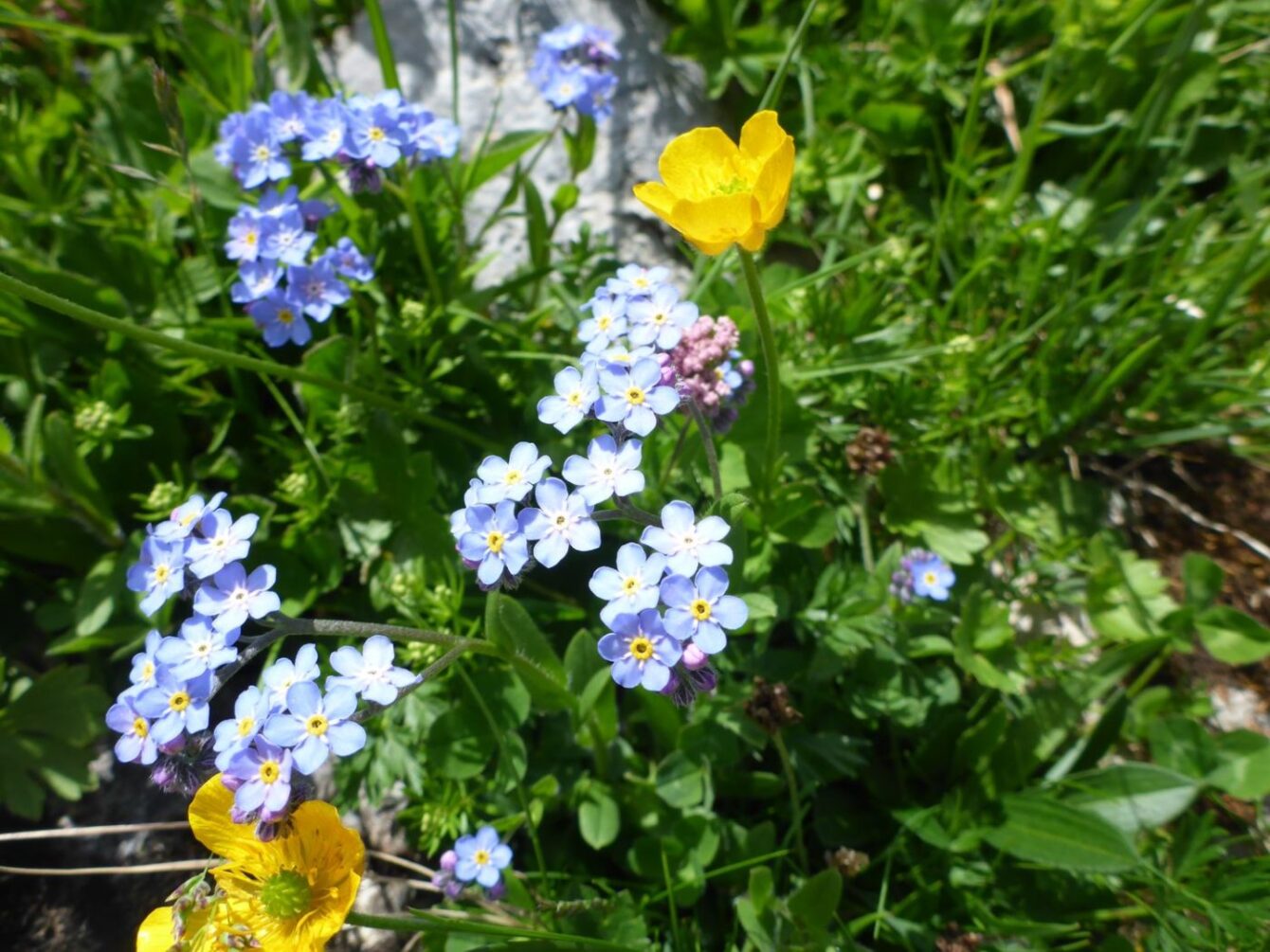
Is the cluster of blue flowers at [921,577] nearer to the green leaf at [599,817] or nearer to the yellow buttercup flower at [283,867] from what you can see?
the green leaf at [599,817]

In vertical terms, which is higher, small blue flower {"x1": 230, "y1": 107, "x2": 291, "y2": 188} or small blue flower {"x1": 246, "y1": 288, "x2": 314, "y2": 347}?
small blue flower {"x1": 230, "y1": 107, "x2": 291, "y2": 188}

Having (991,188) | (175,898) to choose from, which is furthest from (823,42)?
(175,898)

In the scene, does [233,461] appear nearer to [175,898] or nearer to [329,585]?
[329,585]

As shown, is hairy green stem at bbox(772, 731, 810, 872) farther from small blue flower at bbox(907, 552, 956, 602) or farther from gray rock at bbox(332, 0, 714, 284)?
gray rock at bbox(332, 0, 714, 284)

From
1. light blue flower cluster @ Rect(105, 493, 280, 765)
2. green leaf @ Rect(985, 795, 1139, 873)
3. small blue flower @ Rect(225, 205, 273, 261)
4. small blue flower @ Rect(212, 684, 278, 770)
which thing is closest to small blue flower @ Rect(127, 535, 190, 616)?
light blue flower cluster @ Rect(105, 493, 280, 765)

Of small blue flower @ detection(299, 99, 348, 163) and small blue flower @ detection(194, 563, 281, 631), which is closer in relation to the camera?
small blue flower @ detection(194, 563, 281, 631)

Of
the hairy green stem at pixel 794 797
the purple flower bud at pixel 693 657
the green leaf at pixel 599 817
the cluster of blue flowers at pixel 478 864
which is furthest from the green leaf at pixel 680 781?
the purple flower bud at pixel 693 657

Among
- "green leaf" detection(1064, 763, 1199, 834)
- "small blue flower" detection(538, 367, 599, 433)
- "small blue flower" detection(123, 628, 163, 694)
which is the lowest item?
"green leaf" detection(1064, 763, 1199, 834)
